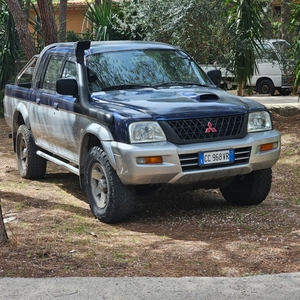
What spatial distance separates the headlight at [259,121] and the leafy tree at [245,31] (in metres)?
7.48

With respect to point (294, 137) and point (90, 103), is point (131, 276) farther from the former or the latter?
point (294, 137)

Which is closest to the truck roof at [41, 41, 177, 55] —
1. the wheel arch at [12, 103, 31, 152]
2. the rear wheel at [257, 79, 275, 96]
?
the wheel arch at [12, 103, 31, 152]

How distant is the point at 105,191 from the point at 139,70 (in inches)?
62.8

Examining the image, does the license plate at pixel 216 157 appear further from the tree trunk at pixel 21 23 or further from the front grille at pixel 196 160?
the tree trunk at pixel 21 23

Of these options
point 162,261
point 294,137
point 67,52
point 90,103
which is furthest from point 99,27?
point 162,261

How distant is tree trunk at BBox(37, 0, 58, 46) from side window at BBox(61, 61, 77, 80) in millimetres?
5948

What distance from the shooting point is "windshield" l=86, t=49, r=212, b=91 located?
802cm

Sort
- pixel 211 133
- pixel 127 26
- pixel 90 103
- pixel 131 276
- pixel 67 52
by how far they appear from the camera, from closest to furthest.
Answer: pixel 131 276 → pixel 211 133 → pixel 90 103 → pixel 67 52 → pixel 127 26

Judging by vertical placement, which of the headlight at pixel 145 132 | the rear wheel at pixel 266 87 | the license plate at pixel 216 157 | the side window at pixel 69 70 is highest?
the side window at pixel 69 70

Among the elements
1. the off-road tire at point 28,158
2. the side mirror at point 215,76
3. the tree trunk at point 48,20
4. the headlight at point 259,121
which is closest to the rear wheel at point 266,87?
the tree trunk at point 48,20

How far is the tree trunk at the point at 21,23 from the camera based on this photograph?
14156 millimetres

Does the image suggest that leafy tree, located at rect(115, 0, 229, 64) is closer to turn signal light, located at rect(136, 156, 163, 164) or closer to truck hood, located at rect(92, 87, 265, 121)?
truck hood, located at rect(92, 87, 265, 121)

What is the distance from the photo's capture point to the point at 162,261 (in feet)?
19.2

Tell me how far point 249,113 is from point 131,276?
2.68 m
